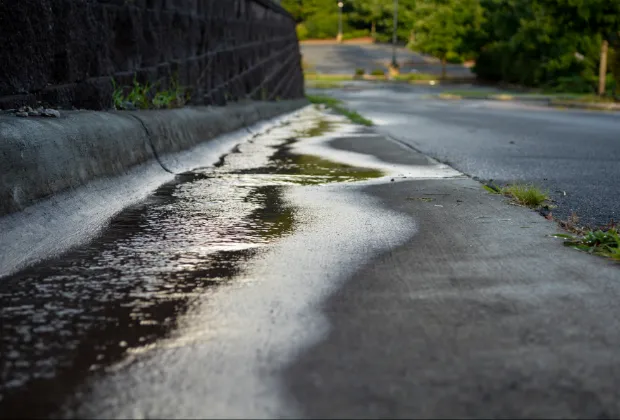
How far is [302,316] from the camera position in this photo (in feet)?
8.64

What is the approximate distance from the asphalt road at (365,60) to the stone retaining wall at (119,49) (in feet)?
149

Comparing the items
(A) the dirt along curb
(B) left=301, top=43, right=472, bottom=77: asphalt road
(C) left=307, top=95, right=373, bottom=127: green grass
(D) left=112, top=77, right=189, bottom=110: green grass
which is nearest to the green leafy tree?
(B) left=301, top=43, right=472, bottom=77: asphalt road

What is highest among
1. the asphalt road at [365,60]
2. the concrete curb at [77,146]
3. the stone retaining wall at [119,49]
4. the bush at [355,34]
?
the bush at [355,34]

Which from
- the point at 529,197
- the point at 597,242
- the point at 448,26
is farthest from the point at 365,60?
the point at 597,242

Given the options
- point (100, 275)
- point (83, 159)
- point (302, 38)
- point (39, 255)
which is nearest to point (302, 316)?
point (100, 275)

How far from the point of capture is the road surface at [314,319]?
2.00 m

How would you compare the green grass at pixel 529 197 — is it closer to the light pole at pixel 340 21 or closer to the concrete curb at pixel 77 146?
Answer: the concrete curb at pixel 77 146

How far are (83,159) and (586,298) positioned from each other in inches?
115

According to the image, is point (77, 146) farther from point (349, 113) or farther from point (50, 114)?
point (349, 113)

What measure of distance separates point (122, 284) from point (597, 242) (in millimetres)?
2040

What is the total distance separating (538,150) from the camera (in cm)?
930

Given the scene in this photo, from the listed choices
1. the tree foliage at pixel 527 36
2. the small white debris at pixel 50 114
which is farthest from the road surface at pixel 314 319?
the tree foliage at pixel 527 36

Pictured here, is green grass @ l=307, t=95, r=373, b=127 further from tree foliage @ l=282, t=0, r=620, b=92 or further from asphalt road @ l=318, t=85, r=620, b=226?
tree foliage @ l=282, t=0, r=620, b=92

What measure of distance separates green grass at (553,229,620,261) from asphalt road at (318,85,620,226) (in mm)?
787
